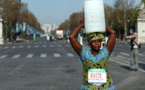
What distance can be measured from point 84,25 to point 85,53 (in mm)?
455

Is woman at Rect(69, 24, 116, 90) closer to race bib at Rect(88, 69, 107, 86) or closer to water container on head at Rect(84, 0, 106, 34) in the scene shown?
race bib at Rect(88, 69, 107, 86)

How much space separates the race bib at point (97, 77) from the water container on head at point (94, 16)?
24.0 inches

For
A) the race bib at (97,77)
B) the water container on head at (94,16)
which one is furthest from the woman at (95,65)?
the water container on head at (94,16)

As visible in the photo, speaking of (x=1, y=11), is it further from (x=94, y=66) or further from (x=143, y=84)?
(x=94, y=66)

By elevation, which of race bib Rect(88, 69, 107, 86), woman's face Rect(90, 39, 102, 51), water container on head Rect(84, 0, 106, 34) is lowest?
race bib Rect(88, 69, 107, 86)

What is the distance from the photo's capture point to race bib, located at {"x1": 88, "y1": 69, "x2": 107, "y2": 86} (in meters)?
6.03

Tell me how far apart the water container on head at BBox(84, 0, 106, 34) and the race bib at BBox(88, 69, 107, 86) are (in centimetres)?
61

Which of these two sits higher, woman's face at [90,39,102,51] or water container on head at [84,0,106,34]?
water container on head at [84,0,106,34]

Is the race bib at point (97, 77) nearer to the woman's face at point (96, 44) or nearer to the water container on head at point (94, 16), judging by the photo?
the woman's face at point (96, 44)

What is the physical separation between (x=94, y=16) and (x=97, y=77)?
90 centimetres

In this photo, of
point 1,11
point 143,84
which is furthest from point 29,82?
point 1,11

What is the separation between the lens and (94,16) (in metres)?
6.03

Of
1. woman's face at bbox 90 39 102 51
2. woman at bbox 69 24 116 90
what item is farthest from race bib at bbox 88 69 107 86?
woman's face at bbox 90 39 102 51

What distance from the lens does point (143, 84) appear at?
13047mm
